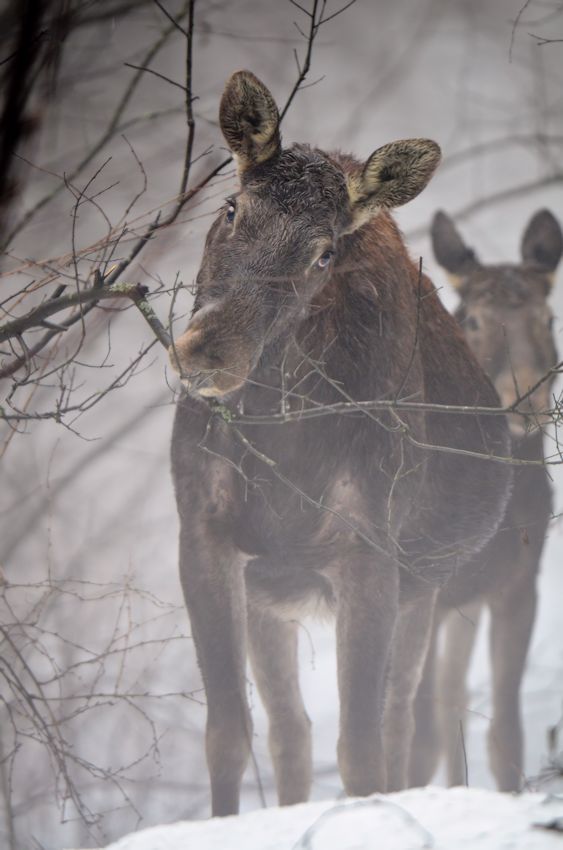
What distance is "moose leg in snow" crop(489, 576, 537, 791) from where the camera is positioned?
4.45 metres

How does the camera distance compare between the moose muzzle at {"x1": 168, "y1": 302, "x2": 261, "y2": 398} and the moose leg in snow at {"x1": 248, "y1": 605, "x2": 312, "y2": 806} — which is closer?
the moose muzzle at {"x1": 168, "y1": 302, "x2": 261, "y2": 398}

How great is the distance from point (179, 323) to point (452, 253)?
138 centimetres

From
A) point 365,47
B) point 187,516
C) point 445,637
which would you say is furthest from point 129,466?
point 365,47

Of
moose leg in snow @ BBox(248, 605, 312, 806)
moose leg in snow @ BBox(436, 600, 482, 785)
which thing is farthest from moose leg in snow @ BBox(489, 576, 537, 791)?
moose leg in snow @ BBox(248, 605, 312, 806)

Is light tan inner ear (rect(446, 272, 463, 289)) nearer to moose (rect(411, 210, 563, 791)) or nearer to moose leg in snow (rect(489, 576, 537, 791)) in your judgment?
moose (rect(411, 210, 563, 791))

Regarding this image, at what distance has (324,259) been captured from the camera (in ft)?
9.69

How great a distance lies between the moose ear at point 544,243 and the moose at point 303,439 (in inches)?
47.5

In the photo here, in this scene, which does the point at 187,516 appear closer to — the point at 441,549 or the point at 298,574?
the point at 298,574

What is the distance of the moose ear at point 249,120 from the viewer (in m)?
2.91

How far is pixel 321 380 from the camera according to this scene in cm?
321

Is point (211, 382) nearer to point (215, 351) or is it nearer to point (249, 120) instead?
point (215, 351)

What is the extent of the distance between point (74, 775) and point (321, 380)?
1871 mm

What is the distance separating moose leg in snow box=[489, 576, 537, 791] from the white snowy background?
0.08m

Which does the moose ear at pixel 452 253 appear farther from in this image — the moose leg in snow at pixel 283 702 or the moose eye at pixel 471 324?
the moose leg in snow at pixel 283 702
